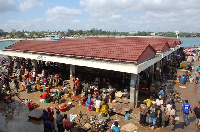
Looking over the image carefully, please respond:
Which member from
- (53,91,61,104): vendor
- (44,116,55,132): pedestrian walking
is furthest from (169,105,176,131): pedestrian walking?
(53,91,61,104): vendor

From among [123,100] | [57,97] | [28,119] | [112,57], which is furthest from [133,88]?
[28,119]

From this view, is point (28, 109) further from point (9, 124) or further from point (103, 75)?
point (103, 75)

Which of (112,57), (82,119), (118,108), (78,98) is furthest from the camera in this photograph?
(78,98)

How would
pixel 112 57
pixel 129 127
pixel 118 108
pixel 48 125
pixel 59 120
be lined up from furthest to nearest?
pixel 112 57 → pixel 118 108 → pixel 129 127 → pixel 59 120 → pixel 48 125

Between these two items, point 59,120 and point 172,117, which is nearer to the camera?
point 59,120

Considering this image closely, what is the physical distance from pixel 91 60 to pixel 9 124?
7408mm

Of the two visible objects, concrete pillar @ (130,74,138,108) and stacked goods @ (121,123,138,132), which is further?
concrete pillar @ (130,74,138,108)

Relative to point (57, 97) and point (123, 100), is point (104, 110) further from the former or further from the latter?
point (57, 97)

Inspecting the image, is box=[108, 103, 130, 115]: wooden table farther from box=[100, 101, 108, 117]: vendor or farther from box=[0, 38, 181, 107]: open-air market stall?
box=[0, 38, 181, 107]: open-air market stall

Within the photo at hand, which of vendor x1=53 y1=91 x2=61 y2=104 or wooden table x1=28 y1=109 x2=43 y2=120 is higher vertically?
vendor x1=53 y1=91 x2=61 y2=104

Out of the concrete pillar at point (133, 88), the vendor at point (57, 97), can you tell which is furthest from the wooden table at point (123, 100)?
the vendor at point (57, 97)

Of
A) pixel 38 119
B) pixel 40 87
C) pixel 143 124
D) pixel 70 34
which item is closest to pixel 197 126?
pixel 143 124

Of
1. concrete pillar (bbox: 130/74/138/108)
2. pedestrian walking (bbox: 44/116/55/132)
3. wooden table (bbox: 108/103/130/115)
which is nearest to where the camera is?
pedestrian walking (bbox: 44/116/55/132)

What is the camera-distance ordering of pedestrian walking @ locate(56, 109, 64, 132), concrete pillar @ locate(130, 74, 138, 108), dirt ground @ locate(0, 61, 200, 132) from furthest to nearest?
concrete pillar @ locate(130, 74, 138, 108) < dirt ground @ locate(0, 61, 200, 132) < pedestrian walking @ locate(56, 109, 64, 132)
